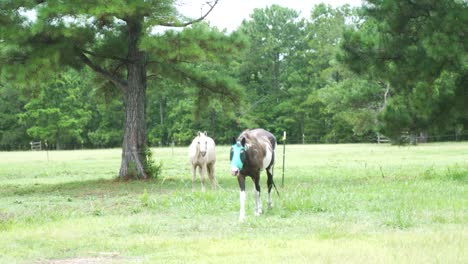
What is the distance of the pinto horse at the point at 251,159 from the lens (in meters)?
10.2

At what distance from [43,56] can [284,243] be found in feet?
38.4

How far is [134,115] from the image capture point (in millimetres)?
19703

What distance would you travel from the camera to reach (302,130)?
67875 millimetres

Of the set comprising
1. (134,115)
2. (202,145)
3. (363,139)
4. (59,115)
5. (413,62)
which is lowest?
(202,145)

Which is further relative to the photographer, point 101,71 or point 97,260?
point 101,71

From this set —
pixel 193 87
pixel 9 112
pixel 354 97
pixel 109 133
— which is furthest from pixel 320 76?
pixel 193 87

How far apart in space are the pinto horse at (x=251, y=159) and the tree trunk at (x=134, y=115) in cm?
852

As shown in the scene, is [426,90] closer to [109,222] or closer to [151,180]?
[151,180]

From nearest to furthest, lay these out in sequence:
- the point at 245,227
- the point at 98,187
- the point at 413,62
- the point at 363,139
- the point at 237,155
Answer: the point at 245,227 < the point at 237,155 < the point at 413,62 < the point at 98,187 < the point at 363,139

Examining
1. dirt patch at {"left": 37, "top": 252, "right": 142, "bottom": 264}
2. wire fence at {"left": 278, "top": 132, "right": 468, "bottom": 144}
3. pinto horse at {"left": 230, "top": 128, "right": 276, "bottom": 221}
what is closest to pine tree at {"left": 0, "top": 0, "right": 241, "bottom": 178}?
pinto horse at {"left": 230, "top": 128, "right": 276, "bottom": 221}

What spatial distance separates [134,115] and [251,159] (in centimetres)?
972

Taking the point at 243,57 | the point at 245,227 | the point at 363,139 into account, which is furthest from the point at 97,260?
the point at 363,139

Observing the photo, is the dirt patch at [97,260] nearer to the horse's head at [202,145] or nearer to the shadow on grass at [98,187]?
the horse's head at [202,145]

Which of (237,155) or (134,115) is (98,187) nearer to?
(134,115)
